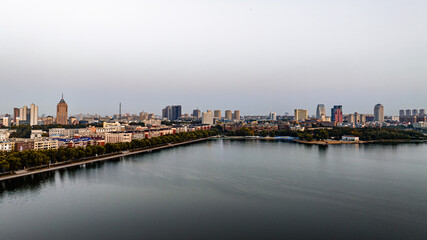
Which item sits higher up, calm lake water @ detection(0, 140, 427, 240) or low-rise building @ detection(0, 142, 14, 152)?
low-rise building @ detection(0, 142, 14, 152)

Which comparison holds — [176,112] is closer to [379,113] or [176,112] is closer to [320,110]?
[320,110]

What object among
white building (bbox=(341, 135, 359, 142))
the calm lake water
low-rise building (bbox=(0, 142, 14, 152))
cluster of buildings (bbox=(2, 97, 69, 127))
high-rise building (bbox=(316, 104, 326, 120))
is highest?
high-rise building (bbox=(316, 104, 326, 120))

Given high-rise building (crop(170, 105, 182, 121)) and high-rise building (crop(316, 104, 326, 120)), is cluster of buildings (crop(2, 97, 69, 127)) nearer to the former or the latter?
high-rise building (crop(170, 105, 182, 121))

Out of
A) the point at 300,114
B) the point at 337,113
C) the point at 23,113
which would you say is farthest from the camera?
the point at 300,114

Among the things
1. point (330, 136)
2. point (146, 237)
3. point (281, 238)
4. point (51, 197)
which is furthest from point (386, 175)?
point (330, 136)

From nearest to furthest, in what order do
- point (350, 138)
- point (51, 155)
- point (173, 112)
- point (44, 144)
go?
point (51, 155)
point (44, 144)
point (350, 138)
point (173, 112)

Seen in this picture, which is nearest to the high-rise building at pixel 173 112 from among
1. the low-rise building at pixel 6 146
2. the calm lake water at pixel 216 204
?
the low-rise building at pixel 6 146

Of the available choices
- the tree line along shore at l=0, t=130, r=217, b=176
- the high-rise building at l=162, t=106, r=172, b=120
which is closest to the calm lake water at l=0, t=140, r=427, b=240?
the tree line along shore at l=0, t=130, r=217, b=176

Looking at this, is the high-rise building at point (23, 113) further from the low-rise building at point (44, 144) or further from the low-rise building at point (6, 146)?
the low-rise building at point (6, 146)

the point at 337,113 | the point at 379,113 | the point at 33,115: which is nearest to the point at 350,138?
the point at 337,113
